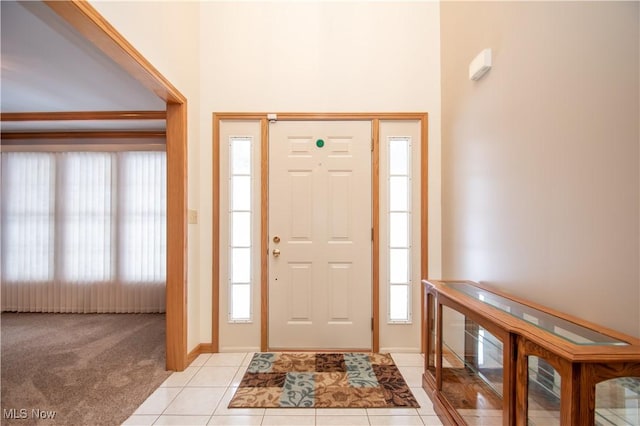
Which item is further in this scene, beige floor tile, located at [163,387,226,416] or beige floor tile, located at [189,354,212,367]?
beige floor tile, located at [189,354,212,367]

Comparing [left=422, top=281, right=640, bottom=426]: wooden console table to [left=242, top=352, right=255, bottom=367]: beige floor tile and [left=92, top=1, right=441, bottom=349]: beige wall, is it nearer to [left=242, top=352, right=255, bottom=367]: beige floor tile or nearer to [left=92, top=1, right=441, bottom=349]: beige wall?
[left=92, top=1, right=441, bottom=349]: beige wall

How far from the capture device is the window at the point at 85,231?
386 cm

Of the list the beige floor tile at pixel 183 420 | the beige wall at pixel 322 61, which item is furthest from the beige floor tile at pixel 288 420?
the beige wall at pixel 322 61

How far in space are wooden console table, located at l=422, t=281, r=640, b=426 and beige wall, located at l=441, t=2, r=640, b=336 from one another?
0.18 m

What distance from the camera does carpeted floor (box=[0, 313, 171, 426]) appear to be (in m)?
1.88

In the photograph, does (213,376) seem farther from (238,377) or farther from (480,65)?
(480,65)

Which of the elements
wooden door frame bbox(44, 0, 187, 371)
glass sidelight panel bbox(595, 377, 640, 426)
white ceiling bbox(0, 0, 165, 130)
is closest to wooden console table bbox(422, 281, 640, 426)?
glass sidelight panel bbox(595, 377, 640, 426)

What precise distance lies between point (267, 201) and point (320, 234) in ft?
1.94

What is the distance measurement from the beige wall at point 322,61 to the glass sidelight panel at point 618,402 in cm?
180

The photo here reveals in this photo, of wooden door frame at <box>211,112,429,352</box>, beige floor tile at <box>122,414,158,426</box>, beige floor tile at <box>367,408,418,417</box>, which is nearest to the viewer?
beige floor tile at <box>122,414,158,426</box>

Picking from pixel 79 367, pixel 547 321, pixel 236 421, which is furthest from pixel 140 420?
pixel 547 321

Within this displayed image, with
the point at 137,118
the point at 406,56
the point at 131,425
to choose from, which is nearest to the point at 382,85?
the point at 406,56
